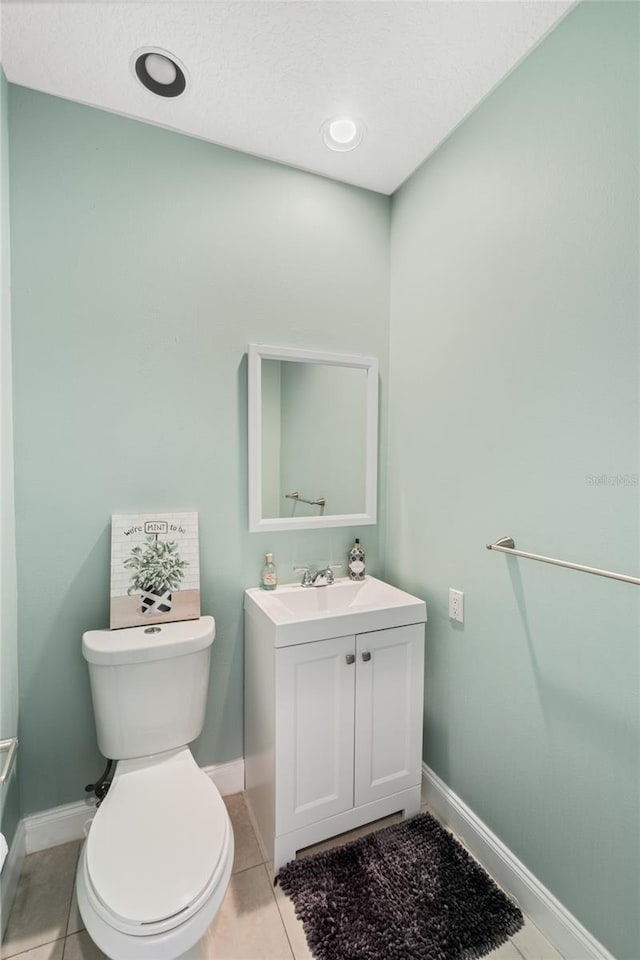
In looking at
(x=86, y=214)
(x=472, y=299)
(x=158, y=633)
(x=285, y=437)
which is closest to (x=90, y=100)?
(x=86, y=214)

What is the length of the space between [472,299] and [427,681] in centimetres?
148

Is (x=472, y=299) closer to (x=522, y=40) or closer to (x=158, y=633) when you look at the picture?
(x=522, y=40)

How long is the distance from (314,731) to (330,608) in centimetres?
49

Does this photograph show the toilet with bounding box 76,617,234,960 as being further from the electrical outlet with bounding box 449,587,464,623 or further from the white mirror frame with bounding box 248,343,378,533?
the electrical outlet with bounding box 449,587,464,623

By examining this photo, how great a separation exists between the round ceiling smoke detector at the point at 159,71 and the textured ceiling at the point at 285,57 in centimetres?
2

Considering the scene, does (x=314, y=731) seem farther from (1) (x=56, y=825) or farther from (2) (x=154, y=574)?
(1) (x=56, y=825)

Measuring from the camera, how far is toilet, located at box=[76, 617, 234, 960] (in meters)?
0.93

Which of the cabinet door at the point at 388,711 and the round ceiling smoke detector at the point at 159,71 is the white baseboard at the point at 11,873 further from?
the round ceiling smoke detector at the point at 159,71

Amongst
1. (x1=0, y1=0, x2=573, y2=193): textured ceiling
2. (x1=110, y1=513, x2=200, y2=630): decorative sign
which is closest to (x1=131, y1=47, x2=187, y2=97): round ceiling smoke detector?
(x1=0, y1=0, x2=573, y2=193): textured ceiling

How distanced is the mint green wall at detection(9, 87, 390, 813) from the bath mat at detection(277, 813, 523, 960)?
0.58m

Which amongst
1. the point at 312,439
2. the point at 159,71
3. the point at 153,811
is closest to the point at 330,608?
the point at 312,439

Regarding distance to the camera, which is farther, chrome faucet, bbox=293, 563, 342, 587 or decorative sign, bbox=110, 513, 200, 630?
chrome faucet, bbox=293, 563, 342, 587

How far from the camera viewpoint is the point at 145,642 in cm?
140

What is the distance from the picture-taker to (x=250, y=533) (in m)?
1.77
